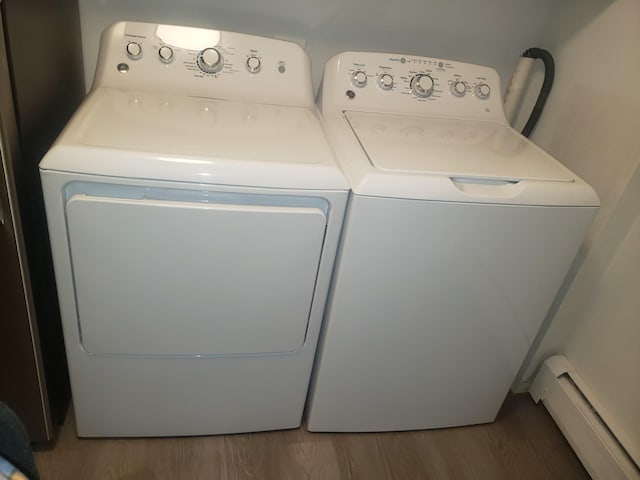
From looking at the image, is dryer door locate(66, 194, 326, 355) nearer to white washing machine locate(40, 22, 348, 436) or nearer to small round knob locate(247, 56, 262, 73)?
white washing machine locate(40, 22, 348, 436)

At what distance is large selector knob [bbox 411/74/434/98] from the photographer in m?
1.45

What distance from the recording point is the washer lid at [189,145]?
0.97 meters

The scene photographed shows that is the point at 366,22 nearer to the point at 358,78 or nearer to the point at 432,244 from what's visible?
the point at 358,78

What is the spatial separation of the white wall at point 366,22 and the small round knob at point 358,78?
0.76 ft

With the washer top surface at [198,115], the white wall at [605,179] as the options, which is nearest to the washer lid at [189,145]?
the washer top surface at [198,115]

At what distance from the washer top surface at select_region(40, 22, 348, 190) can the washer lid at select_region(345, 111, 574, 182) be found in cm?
14

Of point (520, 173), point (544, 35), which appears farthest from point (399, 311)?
point (544, 35)

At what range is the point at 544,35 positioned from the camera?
165 cm

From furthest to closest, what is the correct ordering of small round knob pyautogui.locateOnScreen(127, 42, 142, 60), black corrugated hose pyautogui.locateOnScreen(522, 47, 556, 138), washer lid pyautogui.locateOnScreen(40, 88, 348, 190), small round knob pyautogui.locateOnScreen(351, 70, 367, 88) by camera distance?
black corrugated hose pyautogui.locateOnScreen(522, 47, 556, 138) < small round knob pyautogui.locateOnScreen(351, 70, 367, 88) < small round knob pyautogui.locateOnScreen(127, 42, 142, 60) < washer lid pyautogui.locateOnScreen(40, 88, 348, 190)

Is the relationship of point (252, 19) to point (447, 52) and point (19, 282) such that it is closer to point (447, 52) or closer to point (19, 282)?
point (447, 52)

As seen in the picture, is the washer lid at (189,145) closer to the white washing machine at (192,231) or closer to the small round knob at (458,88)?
the white washing machine at (192,231)

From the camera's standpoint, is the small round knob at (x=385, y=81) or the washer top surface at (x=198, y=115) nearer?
the washer top surface at (x=198, y=115)

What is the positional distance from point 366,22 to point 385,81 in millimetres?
266

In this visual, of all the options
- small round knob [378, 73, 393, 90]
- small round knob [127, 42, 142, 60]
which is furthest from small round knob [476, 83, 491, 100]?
small round knob [127, 42, 142, 60]
